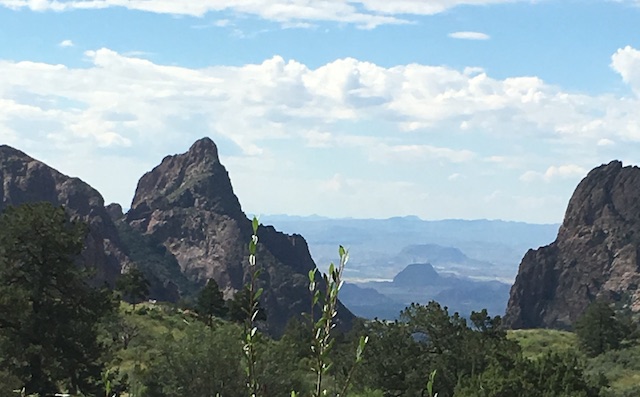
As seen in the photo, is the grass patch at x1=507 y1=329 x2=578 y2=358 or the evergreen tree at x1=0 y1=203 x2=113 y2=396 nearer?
the evergreen tree at x1=0 y1=203 x2=113 y2=396

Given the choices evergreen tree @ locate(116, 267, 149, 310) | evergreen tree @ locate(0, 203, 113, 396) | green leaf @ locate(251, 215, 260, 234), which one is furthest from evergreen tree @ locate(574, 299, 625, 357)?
green leaf @ locate(251, 215, 260, 234)

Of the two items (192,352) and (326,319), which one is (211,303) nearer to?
(192,352)

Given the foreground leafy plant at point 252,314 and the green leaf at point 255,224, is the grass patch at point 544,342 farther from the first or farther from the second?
the green leaf at point 255,224

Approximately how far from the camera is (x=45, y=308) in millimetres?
25547

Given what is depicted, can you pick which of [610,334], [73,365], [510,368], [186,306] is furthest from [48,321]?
[186,306]

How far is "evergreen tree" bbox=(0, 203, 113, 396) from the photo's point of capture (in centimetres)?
2477

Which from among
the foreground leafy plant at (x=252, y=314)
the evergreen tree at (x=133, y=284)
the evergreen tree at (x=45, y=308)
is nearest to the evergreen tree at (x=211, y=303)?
the evergreen tree at (x=133, y=284)

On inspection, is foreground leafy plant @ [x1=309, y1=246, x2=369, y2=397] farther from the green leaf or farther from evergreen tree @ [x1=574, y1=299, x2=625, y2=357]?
evergreen tree @ [x1=574, y1=299, x2=625, y2=357]

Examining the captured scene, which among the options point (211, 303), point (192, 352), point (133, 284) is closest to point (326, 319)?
point (192, 352)

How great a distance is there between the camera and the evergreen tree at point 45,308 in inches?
975

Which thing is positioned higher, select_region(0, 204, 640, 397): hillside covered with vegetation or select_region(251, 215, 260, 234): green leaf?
select_region(251, 215, 260, 234): green leaf

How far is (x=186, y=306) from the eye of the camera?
9956 centimetres

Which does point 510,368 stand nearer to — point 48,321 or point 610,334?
point 48,321

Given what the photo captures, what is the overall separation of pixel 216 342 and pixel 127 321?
3466cm
